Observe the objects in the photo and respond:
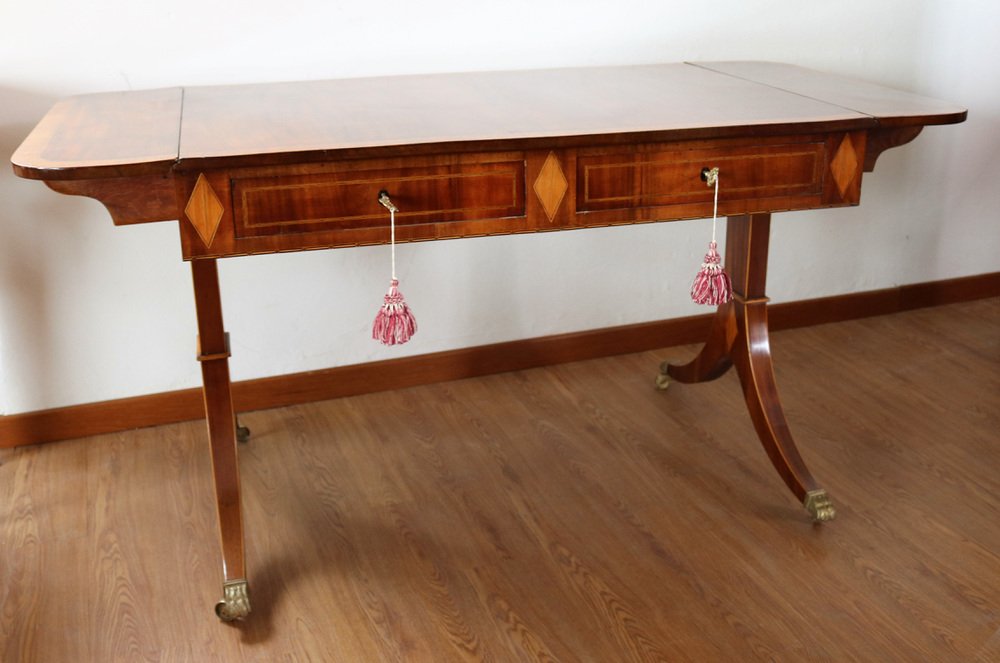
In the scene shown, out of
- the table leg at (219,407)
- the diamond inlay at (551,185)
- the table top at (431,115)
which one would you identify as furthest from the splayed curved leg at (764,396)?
the table leg at (219,407)

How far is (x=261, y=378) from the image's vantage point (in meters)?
2.65

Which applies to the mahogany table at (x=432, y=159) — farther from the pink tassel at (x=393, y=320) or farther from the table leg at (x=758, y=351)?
the pink tassel at (x=393, y=320)

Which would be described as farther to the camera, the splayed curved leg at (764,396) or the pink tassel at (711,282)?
the splayed curved leg at (764,396)

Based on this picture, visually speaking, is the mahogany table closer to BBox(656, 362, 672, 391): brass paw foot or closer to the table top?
the table top

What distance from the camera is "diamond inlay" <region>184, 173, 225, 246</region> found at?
1.63 metres

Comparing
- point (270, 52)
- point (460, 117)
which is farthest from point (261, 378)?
point (460, 117)

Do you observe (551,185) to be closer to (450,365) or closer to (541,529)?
(541,529)

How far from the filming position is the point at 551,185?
5.87 feet

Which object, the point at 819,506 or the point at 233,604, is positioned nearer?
the point at 233,604

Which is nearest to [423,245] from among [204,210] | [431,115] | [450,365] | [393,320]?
[450,365]

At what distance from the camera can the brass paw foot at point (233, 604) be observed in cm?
186

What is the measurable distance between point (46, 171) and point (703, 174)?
1062 mm

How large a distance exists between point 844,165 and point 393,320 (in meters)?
0.87

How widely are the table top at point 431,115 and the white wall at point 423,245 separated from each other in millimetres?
214
